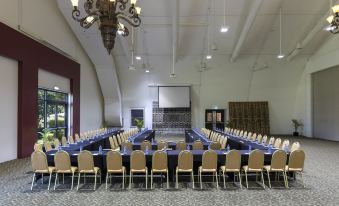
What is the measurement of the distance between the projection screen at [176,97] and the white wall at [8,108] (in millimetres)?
11476

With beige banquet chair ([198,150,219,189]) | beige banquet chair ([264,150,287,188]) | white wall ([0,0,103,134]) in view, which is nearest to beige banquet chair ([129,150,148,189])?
beige banquet chair ([198,150,219,189])

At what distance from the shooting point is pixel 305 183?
6.92 meters

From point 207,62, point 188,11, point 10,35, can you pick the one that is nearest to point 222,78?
point 207,62

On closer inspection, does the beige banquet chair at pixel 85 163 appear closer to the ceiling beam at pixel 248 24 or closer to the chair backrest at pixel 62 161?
the chair backrest at pixel 62 161

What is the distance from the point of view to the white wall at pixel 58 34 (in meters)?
10.5

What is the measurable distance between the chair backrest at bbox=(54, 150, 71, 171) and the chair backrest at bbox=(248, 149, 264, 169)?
3.88m

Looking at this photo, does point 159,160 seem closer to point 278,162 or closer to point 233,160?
point 233,160

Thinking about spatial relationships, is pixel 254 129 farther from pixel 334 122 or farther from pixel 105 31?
pixel 105 31

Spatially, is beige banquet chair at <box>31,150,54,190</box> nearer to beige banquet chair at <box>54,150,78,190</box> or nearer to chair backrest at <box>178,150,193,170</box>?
beige banquet chair at <box>54,150,78,190</box>

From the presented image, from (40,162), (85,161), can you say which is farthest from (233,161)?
(40,162)

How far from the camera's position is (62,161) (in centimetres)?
641

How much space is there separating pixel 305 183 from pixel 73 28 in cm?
1200

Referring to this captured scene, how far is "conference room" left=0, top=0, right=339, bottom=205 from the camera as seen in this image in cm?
637

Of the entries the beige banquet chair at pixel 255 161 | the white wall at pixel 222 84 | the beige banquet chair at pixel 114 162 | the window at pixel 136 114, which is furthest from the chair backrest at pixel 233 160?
the window at pixel 136 114
